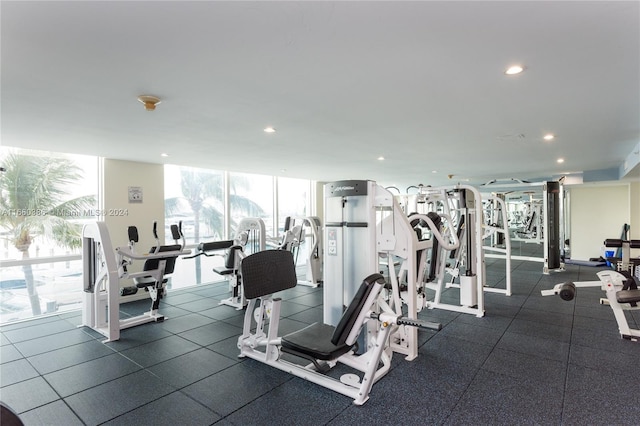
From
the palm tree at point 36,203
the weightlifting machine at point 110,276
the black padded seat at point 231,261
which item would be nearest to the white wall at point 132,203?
the palm tree at point 36,203

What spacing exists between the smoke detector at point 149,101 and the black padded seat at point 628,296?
14.8 feet

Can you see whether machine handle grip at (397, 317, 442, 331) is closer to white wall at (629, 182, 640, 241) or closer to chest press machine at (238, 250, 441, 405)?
chest press machine at (238, 250, 441, 405)

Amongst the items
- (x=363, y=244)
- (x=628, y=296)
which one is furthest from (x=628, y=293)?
(x=363, y=244)

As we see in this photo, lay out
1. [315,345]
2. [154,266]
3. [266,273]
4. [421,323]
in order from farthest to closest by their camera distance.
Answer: [154,266] < [266,273] < [315,345] < [421,323]

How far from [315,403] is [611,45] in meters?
2.81

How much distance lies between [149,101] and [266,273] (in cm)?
Answer: 163

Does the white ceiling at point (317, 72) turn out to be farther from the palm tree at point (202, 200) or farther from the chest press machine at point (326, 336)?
the palm tree at point (202, 200)

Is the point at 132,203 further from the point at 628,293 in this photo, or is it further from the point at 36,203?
the point at 628,293

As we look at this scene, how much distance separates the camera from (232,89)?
246cm

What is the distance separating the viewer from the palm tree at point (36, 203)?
4.51 meters

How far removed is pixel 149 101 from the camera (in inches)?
103

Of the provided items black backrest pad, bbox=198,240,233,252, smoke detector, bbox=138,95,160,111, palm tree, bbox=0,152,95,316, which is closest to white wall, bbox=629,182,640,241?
black backrest pad, bbox=198,240,233,252

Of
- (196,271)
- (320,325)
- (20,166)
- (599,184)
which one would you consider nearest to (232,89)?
(320,325)

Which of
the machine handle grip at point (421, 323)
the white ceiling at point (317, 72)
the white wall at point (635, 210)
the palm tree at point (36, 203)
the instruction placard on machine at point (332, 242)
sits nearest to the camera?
the white ceiling at point (317, 72)
